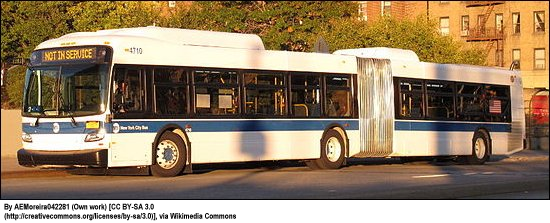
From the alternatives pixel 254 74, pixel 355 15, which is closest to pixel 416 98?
pixel 254 74

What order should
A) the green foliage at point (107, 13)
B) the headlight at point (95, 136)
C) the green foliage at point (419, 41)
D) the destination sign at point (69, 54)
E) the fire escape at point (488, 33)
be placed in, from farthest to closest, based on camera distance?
1. the fire escape at point (488, 33)
2. the green foliage at point (107, 13)
3. the green foliage at point (419, 41)
4. the destination sign at point (69, 54)
5. the headlight at point (95, 136)

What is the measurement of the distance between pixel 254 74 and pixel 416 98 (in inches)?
265

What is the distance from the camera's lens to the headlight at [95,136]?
2275 centimetres

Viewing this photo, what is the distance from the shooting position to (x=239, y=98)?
26.1 meters

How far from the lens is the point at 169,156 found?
24156mm

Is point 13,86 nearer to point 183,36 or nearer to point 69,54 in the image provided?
point 183,36

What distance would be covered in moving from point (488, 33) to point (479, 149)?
1913 inches

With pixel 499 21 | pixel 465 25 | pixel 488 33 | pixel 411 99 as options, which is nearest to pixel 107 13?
pixel 488 33

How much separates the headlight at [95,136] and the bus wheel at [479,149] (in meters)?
14.4

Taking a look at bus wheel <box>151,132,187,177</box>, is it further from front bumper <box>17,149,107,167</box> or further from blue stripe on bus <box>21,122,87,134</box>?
blue stripe on bus <box>21,122,87,134</box>

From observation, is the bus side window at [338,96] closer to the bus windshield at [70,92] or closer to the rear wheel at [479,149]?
the rear wheel at [479,149]

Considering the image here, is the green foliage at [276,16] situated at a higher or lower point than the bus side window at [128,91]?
higher

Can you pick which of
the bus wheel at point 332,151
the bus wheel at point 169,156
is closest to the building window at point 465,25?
the bus wheel at point 332,151

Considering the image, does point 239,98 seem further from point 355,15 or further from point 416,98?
point 355,15
